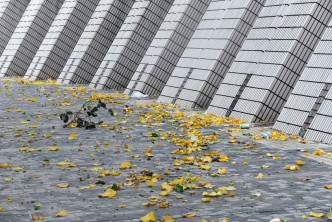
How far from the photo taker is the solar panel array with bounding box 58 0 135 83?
20.1 m

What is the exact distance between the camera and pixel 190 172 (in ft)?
22.2

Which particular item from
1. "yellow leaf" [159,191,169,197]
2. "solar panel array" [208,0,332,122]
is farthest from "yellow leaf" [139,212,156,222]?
"solar panel array" [208,0,332,122]

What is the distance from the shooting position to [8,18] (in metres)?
26.4

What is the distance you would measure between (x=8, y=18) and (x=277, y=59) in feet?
61.5

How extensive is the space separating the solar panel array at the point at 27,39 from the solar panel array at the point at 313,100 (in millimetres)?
16314

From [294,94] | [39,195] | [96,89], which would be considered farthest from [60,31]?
[39,195]

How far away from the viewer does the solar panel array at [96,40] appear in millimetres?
20078

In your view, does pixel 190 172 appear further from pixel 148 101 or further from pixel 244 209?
pixel 148 101

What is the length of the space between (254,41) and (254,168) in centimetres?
573

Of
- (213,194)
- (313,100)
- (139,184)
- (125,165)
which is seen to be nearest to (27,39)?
(313,100)

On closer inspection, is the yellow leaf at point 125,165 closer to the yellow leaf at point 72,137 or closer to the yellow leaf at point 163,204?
the yellow leaf at point 163,204

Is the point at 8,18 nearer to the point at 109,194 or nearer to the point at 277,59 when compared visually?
the point at 277,59

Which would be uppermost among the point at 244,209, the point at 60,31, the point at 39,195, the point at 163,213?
the point at 60,31

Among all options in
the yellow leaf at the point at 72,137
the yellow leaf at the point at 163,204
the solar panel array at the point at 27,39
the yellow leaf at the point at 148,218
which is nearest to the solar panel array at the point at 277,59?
the yellow leaf at the point at 72,137
